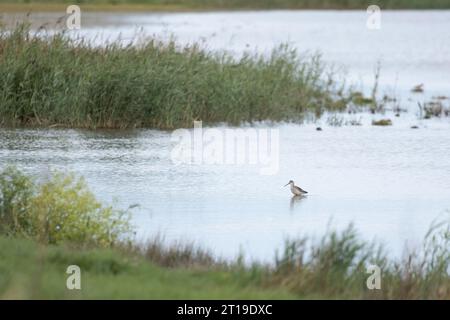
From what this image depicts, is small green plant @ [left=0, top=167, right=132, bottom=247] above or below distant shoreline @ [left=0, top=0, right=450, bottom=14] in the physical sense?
below

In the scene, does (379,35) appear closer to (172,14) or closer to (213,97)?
(172,14)

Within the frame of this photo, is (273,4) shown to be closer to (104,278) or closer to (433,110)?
(433,110)

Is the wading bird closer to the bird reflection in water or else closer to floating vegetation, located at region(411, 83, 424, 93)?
the bird reflection in water

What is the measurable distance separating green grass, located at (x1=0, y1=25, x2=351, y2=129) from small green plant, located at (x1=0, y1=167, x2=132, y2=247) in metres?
9.09

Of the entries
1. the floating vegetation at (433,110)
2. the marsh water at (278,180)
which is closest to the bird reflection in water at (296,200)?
the marsh water at (278,180)

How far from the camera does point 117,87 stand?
20219 mm

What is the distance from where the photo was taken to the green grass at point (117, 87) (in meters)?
20.1

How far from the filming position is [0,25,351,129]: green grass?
2008cm

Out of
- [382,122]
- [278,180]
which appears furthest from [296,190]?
[382,122]

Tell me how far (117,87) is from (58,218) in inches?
394

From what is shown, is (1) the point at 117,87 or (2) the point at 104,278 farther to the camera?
(1) the point at 117,87

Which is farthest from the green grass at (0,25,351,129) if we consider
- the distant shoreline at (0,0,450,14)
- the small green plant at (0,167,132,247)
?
the distant shoreline at (0,0,450,14)

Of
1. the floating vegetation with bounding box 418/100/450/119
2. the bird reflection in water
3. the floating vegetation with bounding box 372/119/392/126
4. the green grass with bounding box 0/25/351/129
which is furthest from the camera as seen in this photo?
the floating vegetation with bounding box 418/100/450/119

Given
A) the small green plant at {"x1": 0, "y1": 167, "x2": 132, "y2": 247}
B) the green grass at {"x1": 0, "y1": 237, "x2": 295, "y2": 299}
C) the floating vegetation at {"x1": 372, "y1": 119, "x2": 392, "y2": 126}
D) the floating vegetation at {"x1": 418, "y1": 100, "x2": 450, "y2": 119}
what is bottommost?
the green grass at {"x1": 0, "y1": 237, "x2": 295, "y2": 299}
